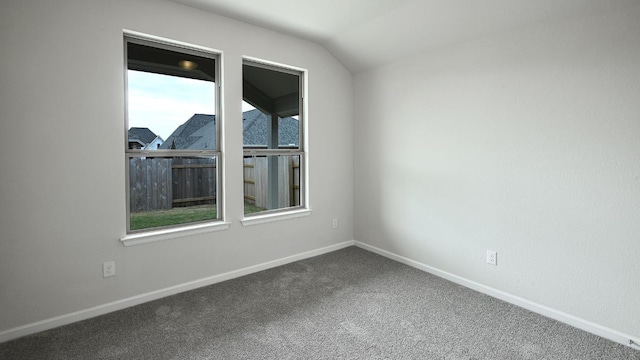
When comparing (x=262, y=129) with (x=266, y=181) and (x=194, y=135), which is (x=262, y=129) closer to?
(x=266, y=181)

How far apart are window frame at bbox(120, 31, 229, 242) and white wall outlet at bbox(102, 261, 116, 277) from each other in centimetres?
18

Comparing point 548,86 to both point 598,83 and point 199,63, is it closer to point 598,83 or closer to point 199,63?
point 598,83

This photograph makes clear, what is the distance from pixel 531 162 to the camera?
2.56 meters

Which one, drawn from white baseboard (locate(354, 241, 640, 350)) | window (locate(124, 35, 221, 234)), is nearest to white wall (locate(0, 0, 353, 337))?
window (locate(124, 35, 221, 234))

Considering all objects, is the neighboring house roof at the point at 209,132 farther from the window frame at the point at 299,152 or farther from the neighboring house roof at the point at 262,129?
the window frame at the point at 299,152

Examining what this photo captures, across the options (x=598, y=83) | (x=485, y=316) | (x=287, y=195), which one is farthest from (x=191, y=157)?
(x=598, y=83)

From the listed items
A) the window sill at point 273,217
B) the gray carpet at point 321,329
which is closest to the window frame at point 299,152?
the window sill at point 273,217

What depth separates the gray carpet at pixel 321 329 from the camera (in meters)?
2.04

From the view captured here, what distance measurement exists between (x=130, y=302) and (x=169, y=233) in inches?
23.7

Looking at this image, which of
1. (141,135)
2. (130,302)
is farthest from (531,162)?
(130,302)

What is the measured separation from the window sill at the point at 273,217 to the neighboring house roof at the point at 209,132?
767mm

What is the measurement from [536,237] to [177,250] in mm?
2965

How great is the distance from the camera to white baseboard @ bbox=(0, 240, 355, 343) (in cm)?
223

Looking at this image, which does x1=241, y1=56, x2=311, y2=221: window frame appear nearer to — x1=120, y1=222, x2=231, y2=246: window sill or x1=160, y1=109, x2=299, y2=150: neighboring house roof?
x1=160, y1=109, x2=299, y2=150: neighboring house roof
